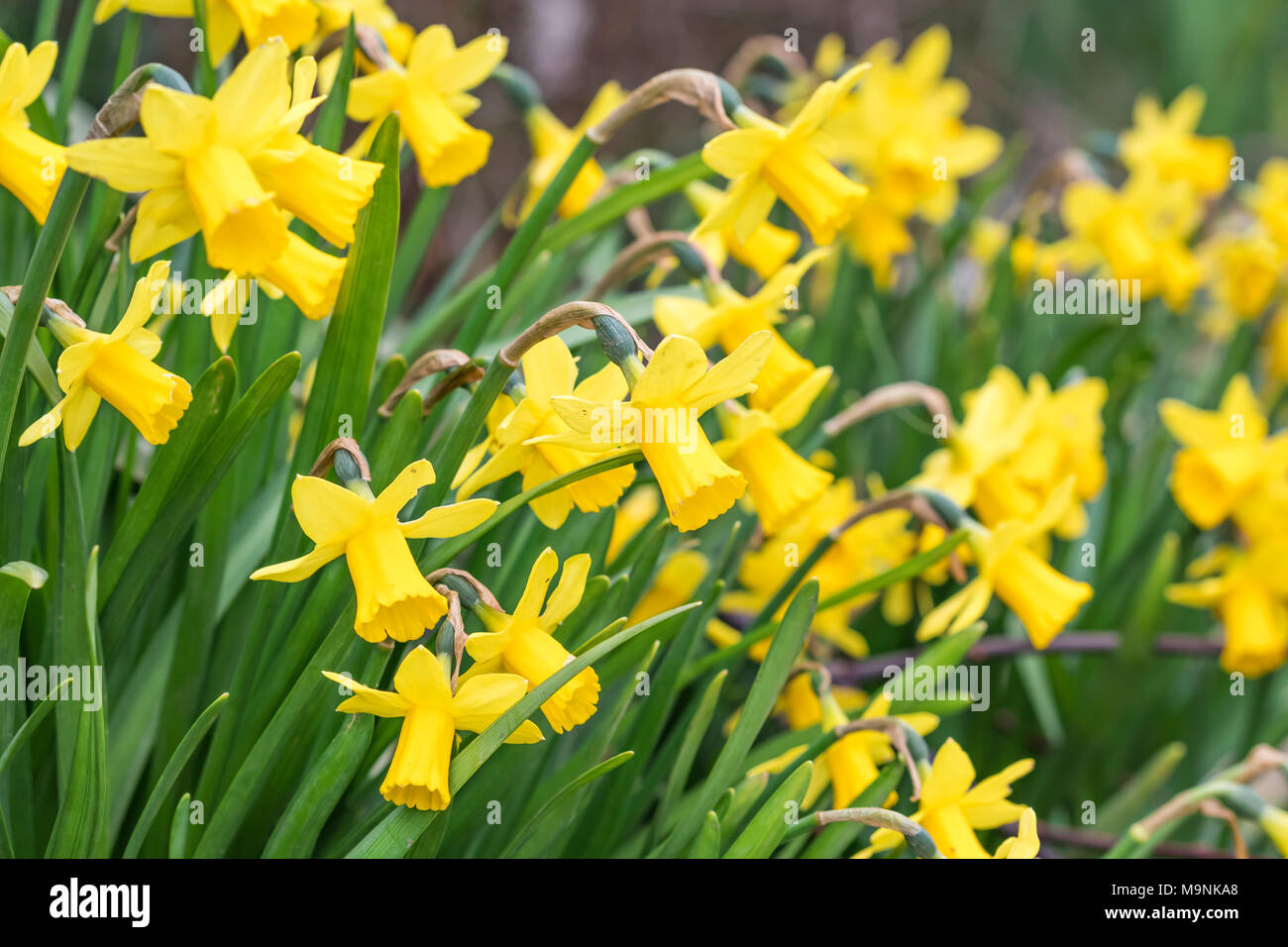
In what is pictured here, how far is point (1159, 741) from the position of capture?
176cm

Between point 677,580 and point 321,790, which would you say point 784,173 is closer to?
point 677,580

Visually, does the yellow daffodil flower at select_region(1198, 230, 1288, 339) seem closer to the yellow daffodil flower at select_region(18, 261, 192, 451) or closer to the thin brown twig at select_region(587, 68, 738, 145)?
the thin brown twig at select_region(587, 68, 738, 145)

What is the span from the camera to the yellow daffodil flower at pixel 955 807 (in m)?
1.00

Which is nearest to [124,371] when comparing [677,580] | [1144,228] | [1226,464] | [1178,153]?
[677,580]

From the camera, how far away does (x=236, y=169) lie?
2.43ft

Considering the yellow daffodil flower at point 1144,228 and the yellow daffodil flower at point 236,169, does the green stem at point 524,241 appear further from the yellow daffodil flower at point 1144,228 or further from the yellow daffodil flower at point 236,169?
the yellow daffodil flower at point 1144,228

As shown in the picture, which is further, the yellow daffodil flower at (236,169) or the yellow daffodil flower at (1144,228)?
the yellow daffodil flower at (1144,228)

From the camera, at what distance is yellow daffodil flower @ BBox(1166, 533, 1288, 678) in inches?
59.6

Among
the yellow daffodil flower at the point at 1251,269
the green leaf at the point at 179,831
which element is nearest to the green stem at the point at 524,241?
A: the green leaf at the point at 179,831

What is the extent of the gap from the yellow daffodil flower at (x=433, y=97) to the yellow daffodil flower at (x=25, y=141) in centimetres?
33

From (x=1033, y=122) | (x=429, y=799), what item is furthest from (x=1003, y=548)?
(x=1033, y=122)
